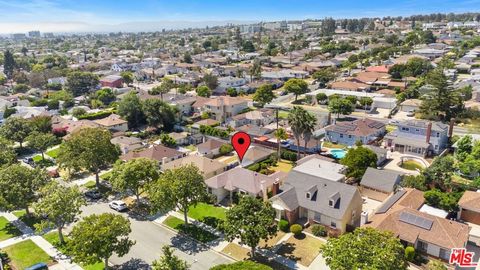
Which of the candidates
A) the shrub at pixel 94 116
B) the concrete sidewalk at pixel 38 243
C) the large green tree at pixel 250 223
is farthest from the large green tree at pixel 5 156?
the large green tree at pixel 250 223

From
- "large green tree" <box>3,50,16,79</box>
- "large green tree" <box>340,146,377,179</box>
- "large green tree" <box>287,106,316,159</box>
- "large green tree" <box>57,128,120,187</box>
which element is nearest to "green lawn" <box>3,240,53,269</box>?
"large green tree" <box>57,128,120,187</box>

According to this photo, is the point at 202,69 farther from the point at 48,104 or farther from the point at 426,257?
the point at 426,257

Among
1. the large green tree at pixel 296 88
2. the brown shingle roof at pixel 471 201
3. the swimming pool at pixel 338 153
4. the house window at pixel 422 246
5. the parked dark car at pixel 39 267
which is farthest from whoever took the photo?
the large green tree at pixel 296 88

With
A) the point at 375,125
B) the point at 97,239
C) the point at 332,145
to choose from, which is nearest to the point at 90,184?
the point at 97,239

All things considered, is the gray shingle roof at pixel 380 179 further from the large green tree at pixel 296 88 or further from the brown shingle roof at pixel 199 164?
the large green tree at pixel 296 88

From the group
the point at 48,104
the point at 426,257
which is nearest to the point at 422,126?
the point at 426,257

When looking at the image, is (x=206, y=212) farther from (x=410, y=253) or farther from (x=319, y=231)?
(x=410, y=253)
